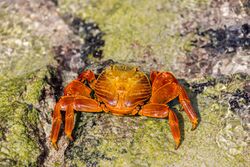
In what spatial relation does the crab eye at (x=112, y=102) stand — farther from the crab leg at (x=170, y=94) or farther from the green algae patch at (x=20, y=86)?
the green algae patch at (x=20, y=86)

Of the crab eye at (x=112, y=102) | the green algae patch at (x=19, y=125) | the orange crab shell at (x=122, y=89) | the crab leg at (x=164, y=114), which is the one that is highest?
the orange crab shell at (x=122, y=89)

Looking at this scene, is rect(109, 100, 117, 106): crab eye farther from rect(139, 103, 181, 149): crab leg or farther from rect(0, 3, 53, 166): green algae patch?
rect(0, 3, 53, 166): green algae patch

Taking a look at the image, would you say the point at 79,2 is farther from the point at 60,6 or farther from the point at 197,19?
the point at 197,19

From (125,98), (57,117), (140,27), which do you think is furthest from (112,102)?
(140,27)

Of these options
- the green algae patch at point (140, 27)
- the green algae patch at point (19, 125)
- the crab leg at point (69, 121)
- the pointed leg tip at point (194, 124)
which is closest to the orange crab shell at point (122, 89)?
the crab leg at point (69, 121)

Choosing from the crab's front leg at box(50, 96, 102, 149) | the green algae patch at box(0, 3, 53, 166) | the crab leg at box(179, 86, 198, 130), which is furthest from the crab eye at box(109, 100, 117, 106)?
the green algae patch at box(0, 3, 53, 166)

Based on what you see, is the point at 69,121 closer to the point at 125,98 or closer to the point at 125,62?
the point at 125,98

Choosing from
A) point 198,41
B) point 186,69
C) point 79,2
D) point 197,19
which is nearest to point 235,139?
point 186,69
